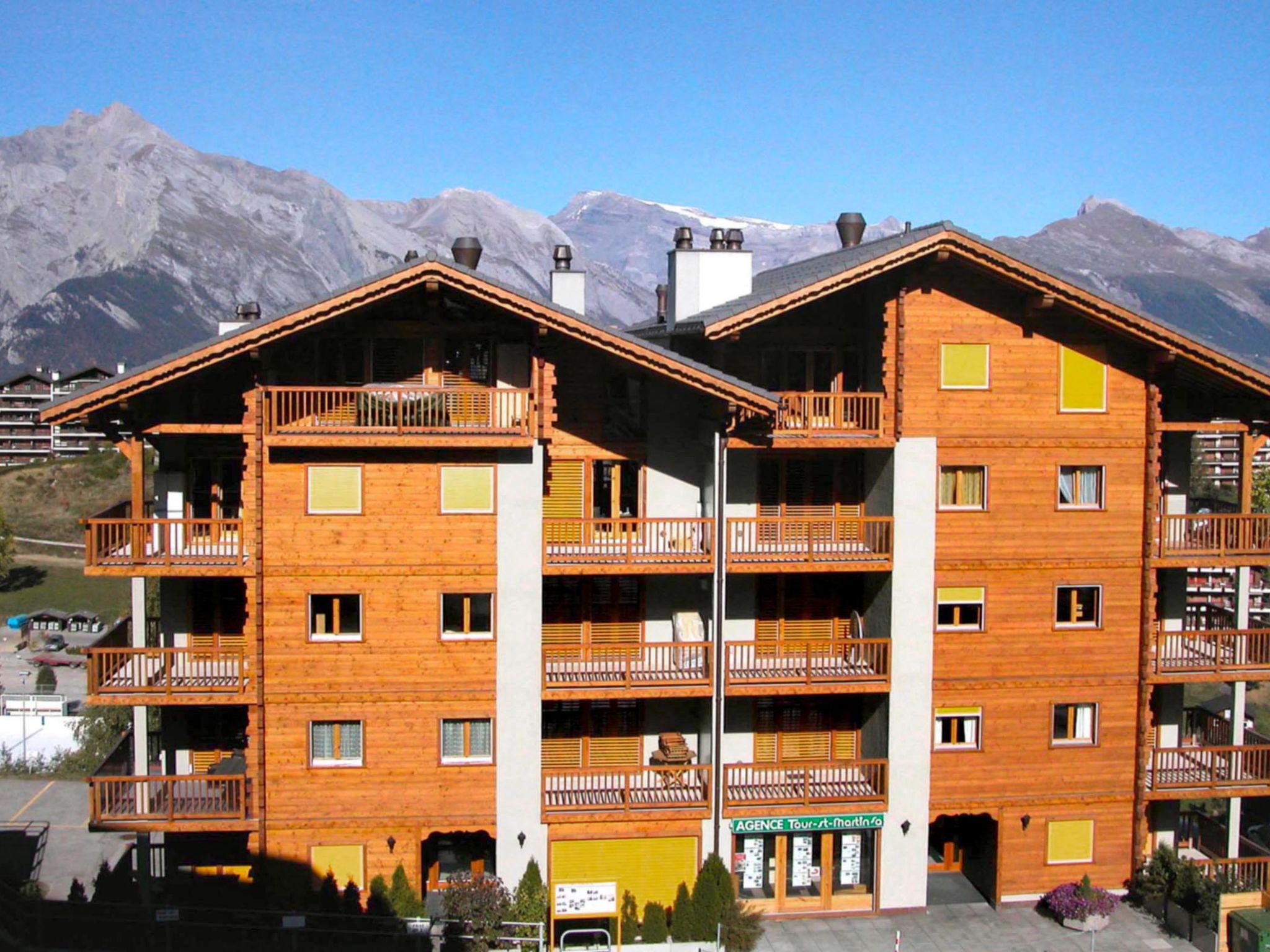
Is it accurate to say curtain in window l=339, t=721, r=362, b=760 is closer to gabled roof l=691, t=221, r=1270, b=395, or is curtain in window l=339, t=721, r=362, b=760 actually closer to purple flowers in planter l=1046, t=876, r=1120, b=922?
gabled roof l=691, t=221, r=1270, b=395

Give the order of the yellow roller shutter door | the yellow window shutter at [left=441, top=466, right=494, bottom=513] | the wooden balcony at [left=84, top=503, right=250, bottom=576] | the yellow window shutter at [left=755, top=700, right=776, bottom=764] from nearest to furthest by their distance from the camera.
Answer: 1. the wooden balcony at [left=84, top=503, right=250, bottom=576]
2. the yellow window shutter at [left=441, top=466, right=494, bottom=513]
3. the yellow roller shutter door
4. the yellow window shutter at [left=755, top=700, right=776, bottom=764]

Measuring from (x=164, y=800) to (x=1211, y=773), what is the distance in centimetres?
2280

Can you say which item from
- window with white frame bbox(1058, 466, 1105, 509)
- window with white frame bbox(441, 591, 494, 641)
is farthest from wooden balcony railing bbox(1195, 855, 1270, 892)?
window with white frame bbox(441, 591, 494, 641)

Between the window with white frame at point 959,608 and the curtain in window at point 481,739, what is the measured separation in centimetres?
993

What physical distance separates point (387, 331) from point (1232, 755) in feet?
69.2

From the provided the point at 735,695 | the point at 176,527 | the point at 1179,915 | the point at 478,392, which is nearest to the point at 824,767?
the point at 735,695

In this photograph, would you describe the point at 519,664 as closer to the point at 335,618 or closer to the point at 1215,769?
the point at 335,618

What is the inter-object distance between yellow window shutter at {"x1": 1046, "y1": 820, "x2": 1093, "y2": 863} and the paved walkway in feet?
4.27

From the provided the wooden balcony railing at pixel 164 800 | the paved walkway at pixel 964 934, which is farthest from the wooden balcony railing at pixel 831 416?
the wooden balcony railing at pixel 164 800

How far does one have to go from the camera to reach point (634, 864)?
83.3ft

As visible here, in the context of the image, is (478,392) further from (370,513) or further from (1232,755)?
(1232,755)

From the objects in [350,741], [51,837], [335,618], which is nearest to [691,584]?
[335,618]

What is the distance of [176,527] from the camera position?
81.6ft

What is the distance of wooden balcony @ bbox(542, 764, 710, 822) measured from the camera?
24.9 m
